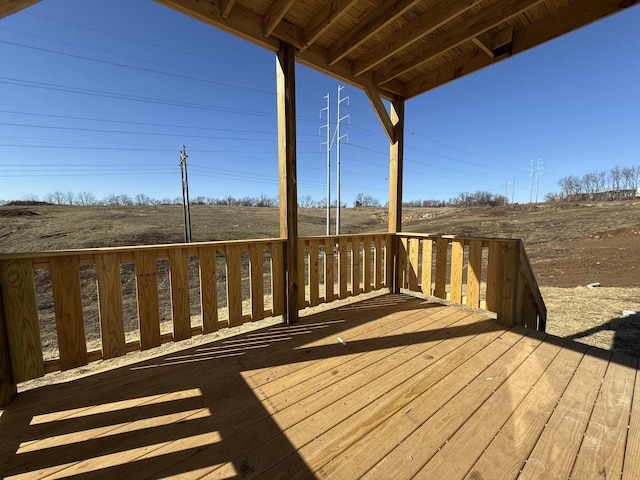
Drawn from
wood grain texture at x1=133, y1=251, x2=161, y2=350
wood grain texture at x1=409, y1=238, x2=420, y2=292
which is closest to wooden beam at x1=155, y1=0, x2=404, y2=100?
wood grain texture at x1=133, y1=251, x2=161, y2=350

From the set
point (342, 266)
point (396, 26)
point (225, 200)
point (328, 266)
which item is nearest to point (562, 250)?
point (342, 266)

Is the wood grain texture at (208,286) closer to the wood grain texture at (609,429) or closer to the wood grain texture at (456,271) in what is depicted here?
the wood grain texture at (609,429)

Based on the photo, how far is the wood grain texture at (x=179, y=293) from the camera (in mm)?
2172

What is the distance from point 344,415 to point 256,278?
5.12ft

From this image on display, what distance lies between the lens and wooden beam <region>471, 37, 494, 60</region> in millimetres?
2680

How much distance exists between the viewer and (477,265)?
2.93 m

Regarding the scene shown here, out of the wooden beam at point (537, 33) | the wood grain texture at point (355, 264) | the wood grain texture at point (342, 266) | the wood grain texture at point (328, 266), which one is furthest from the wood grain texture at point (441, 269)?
the wooden beam at point (537, 33)

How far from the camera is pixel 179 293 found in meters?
2.21

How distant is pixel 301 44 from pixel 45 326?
7189mm

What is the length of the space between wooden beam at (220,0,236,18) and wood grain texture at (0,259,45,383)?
235 centimetres

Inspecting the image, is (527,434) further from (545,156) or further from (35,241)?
(545,156)

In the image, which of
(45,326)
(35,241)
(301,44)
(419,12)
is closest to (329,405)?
(301,44)

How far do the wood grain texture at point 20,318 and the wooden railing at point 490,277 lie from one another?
347 cm

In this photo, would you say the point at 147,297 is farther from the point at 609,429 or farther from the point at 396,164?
the point at 396,164
